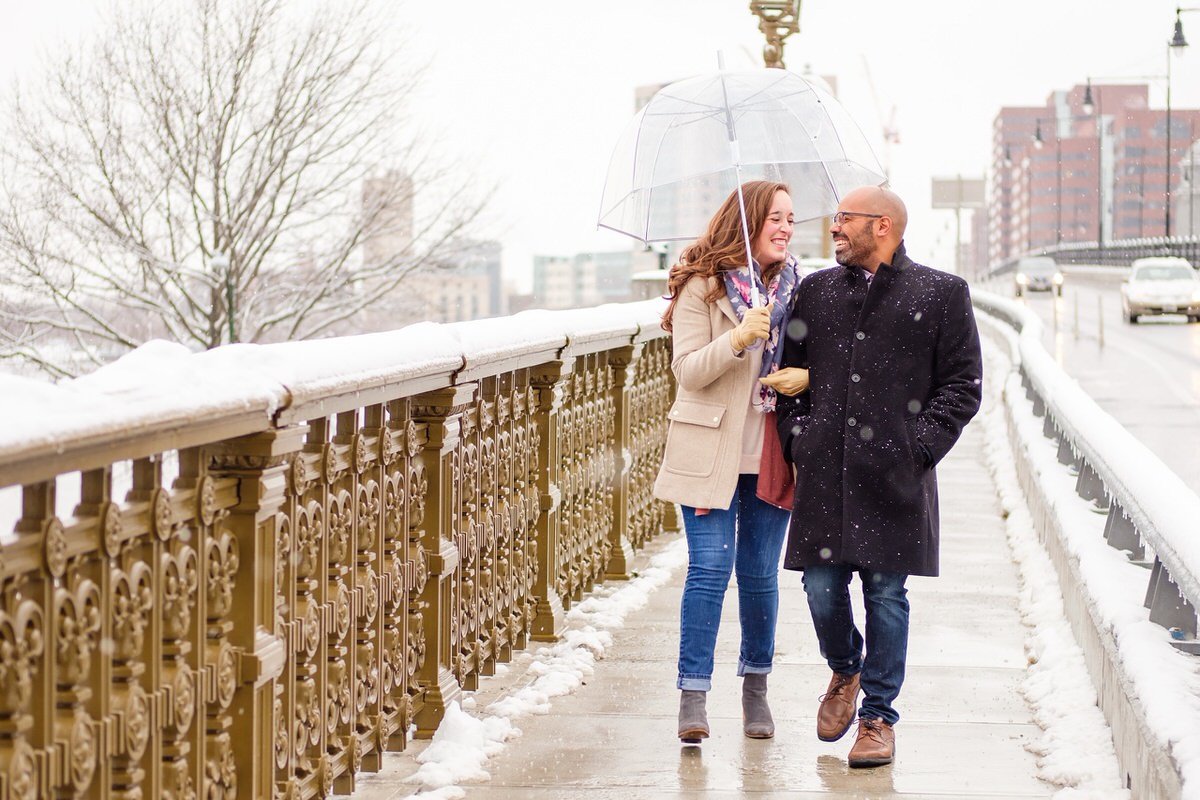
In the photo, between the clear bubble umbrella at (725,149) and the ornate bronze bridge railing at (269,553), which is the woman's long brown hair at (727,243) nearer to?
the clear bubble umbrella at (725,149)

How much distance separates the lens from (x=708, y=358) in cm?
505

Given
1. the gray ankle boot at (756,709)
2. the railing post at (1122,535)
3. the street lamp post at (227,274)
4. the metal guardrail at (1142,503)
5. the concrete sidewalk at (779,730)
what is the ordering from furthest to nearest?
1. the street lamp post at (227,274)
2. the railing post at (1122,535)
3. the gray ankle boot at (756,709)
4. the concrete sidewalk at (779,730)
5. the metal guardrail at (1142,503)

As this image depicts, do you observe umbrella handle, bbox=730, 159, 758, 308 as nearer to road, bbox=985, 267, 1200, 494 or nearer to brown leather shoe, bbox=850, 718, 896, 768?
brown leather shoe, bbox=850, 718, 896, 768

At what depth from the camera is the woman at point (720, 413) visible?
514cm

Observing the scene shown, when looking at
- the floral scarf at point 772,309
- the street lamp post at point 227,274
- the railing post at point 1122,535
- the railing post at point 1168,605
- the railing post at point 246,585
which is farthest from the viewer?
the street lamp post at point 227,274

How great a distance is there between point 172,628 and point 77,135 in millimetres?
25662

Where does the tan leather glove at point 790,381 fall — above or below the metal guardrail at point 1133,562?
above

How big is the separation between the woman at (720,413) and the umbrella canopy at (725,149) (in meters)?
0.51

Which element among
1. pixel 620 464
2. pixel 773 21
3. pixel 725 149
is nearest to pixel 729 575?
pixel 725 149

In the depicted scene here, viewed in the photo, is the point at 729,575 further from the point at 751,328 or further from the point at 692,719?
the point at 751,328

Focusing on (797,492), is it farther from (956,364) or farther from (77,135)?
(77,135)

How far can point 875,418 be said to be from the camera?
483cm

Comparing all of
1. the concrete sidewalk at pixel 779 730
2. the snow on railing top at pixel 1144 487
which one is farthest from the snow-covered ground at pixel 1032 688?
the snow on railing top at pixel 1144 487

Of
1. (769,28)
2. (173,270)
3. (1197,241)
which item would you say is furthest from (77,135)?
(1197,241)
